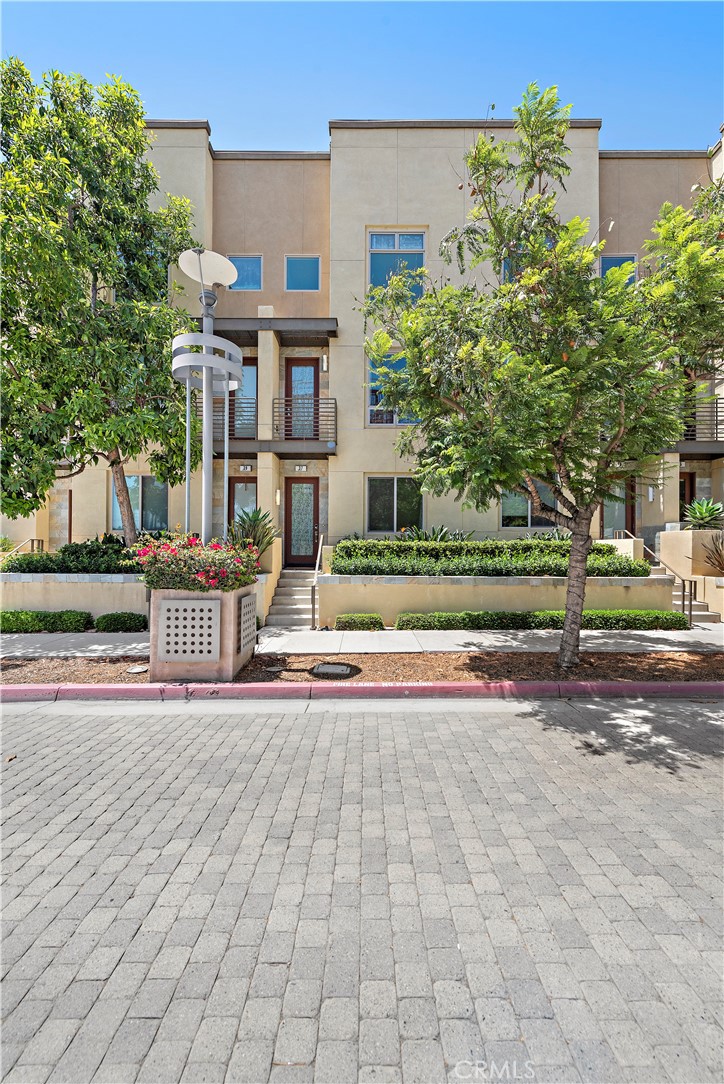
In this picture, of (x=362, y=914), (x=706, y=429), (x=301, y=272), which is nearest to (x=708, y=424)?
(x=706, y=429)

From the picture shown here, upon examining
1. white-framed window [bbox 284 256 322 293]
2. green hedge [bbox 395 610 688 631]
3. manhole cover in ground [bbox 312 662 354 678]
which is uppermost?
white-framed window [bbox 284 256 322 293]

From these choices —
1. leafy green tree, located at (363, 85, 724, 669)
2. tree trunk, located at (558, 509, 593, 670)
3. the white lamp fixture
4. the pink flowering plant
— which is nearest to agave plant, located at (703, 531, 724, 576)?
leafy green tree, located at (363, 85, 724, 669)

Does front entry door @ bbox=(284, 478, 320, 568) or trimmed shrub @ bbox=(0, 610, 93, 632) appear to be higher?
front entry door @ bbox=(284, 478, 320, 568)

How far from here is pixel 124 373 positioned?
12.5 m

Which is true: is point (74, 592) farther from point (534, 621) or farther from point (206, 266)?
point (534, 621)

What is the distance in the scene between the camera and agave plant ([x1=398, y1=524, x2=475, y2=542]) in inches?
576

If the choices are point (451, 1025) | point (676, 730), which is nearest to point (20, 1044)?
point (451, 1025)

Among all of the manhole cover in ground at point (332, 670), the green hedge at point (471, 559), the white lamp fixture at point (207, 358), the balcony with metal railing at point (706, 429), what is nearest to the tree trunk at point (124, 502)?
the green hedge at point (471, 559)

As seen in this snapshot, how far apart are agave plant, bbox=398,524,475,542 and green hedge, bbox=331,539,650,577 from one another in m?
0.81

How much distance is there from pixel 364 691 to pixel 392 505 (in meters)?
9.29

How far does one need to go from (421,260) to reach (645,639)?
1246cm

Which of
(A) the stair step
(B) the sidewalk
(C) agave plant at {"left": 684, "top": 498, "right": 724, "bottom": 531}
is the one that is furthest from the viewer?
(C) agave plant at {"left": 684, "top": 498, "right": 724, "bottom": 531}

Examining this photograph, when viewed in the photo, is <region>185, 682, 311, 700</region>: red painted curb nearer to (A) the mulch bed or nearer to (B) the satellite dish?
(A) the mulch bed

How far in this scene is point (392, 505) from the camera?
52.5 ft
